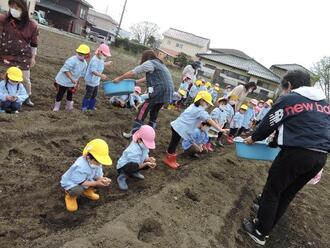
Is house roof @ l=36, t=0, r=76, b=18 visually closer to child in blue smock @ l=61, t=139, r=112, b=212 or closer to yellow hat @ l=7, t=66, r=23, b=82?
yellow hat @ l=7, t=66, r=23, b=82

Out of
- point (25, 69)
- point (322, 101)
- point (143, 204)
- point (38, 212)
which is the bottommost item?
point (38, 212)

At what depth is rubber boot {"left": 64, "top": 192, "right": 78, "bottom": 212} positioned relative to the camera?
3857 mm

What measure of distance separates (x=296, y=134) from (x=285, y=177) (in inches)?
20.6

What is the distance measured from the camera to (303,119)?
12.7ft

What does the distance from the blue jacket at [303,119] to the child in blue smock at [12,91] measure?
4.28 metres

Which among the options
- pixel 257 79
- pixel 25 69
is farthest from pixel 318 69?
pixel 25 69

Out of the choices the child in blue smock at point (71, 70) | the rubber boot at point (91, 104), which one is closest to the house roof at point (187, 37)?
the rubber boot at point (91, 104)

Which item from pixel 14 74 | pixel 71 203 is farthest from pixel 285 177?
pixel 14 74

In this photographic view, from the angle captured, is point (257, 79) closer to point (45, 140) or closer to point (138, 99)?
point (138, 99)

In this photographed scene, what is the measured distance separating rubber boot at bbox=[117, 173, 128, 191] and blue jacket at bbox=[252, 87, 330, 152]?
197cm

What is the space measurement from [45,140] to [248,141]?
9.85ft

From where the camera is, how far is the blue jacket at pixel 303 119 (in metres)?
3.87

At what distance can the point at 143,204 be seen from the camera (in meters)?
4.09

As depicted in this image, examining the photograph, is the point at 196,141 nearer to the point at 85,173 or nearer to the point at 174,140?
the point at 174,140
